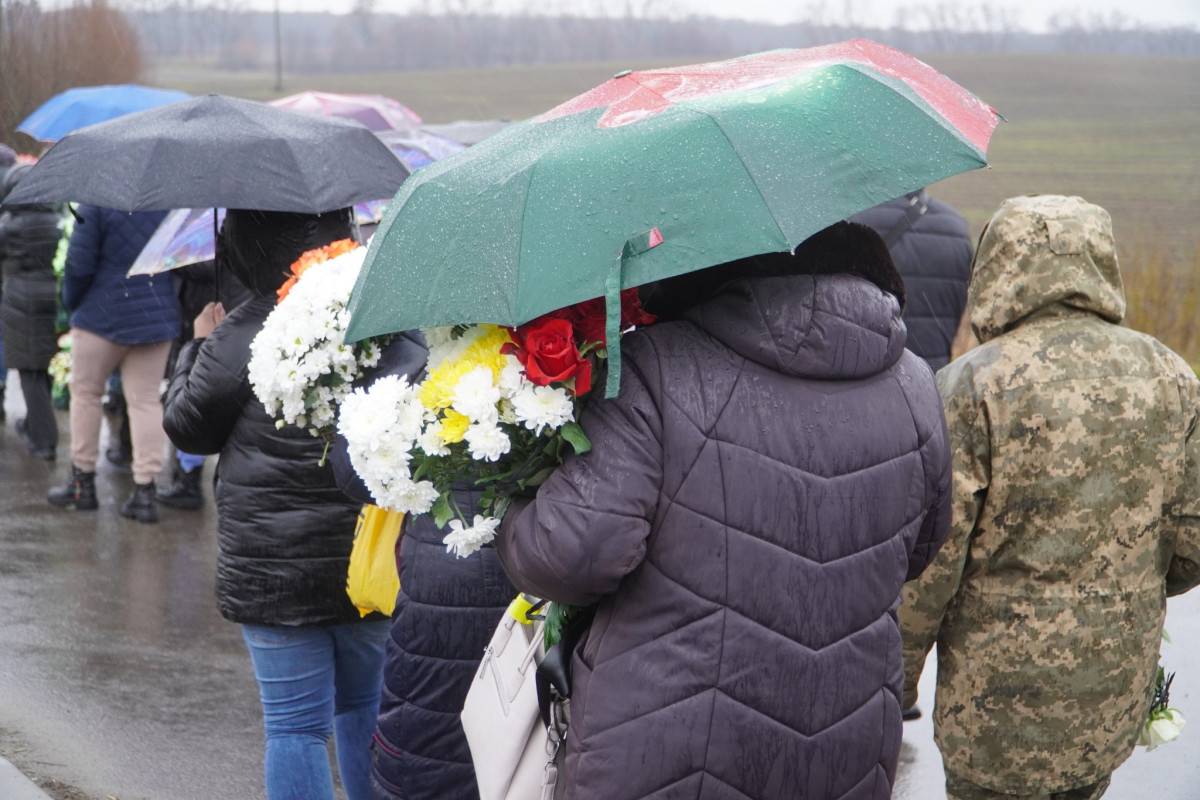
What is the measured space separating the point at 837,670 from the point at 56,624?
14.8 ft

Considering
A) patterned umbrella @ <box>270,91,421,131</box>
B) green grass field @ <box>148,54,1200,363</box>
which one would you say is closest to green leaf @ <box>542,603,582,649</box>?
patterned umbrella @ <box>270,91,421,131</box>

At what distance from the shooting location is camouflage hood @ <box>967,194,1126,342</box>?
2.85m

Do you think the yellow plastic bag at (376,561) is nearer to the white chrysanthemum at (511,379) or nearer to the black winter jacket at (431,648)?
the black winter jacket at (431,648)

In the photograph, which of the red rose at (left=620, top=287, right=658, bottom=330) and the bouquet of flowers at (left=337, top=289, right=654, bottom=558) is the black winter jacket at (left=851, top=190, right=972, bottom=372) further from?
the bouquet of flowers at (left=337, top=289, right=654, bottom=558)

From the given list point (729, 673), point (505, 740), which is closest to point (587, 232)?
point (729, 673)

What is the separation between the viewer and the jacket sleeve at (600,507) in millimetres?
1947

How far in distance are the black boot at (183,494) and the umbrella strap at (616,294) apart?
236 inches

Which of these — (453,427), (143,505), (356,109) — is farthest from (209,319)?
(356,109)

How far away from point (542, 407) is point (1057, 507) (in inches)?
57.6

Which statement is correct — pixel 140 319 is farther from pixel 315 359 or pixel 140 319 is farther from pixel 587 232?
pixel 587 232

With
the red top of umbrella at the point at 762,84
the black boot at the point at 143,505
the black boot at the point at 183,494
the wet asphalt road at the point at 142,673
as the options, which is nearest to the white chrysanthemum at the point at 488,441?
the red top of umbrella at the point at 762,84

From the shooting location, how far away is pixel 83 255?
259 inches

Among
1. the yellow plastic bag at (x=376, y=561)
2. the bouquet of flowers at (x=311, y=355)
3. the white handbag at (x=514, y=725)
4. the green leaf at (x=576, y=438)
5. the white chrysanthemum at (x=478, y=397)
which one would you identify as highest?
the white chrysanthemum at (x=478, y=397)

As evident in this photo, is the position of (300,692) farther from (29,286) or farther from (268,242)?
(29,286)
